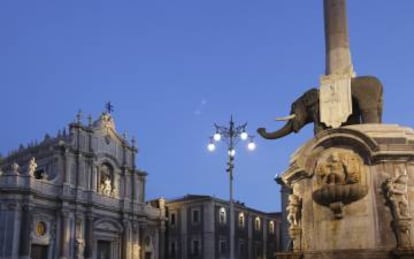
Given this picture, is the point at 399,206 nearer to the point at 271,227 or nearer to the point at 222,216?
the point at 222,216

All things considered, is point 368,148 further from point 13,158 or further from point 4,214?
point 13,158

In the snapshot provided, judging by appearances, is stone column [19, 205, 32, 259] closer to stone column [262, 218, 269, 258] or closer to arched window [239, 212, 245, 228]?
arched window [239, 212, 245, 228]

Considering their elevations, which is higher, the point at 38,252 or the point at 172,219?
the point at 172,219

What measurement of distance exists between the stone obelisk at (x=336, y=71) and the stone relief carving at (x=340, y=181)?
1.48 metres

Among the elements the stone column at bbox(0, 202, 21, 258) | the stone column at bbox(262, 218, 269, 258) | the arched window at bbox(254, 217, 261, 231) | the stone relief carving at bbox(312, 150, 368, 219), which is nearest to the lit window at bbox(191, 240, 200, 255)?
the arched window at bbox(254, 217, 261, 231)

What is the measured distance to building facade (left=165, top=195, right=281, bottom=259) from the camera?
58188mm

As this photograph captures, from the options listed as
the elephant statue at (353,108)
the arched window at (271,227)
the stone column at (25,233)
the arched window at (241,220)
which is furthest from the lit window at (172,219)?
the elephant statue at (353,108)

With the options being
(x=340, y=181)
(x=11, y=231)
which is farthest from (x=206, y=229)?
(x=340, y=181)

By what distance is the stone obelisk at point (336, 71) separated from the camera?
39.9ft

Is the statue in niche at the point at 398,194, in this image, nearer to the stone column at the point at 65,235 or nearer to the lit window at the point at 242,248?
the stone column at the point at 65,235

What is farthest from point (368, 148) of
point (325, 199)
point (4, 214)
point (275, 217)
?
point (275, 217)

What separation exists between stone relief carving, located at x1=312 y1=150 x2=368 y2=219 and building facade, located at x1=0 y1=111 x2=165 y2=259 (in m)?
35.7

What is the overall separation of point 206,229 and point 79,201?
16.1 metres

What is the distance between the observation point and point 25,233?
41969 millimetres
